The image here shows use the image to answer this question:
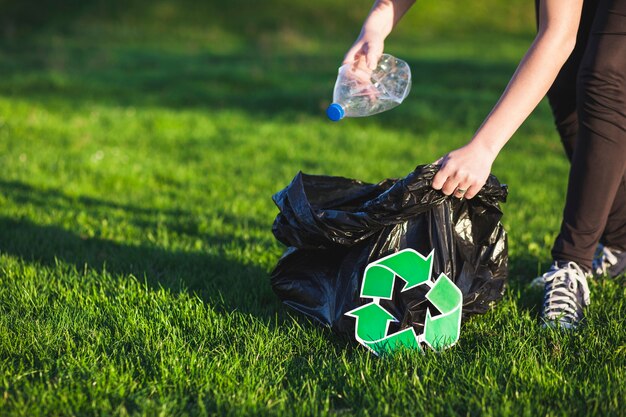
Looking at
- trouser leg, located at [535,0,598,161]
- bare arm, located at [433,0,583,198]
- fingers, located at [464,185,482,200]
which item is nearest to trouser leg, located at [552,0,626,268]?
trouser leg, located at [535,0,598,161]

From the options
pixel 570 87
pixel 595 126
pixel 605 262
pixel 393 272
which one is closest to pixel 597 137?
pixel 595 126

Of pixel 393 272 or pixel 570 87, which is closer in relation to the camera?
pixel 393 272

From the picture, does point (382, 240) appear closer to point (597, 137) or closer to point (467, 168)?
point (467, 168)

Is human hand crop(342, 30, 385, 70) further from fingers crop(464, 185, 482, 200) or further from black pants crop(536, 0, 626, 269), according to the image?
black pants crop(536, 0, 626, 269)

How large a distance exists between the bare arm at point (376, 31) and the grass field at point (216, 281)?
1138mm

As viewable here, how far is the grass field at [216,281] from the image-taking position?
7.14ft

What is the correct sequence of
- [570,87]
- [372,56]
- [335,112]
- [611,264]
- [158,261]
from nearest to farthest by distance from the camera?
[335,112] → [372,56] → [570,87] → [611,264] → [158,261]

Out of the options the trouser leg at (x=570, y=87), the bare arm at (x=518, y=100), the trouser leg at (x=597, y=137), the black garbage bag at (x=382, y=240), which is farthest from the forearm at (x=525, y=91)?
the trouser leg at (x=570, y=87)

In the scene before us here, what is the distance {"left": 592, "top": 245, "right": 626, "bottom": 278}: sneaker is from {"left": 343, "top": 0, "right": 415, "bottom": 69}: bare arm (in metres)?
1.58

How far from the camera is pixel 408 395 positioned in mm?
2148

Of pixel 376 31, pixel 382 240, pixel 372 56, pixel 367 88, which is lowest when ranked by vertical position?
pixel 382 240

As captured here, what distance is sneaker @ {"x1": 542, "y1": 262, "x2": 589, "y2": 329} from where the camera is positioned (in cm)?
277

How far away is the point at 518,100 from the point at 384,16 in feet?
2.60

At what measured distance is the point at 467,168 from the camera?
2344 mm
